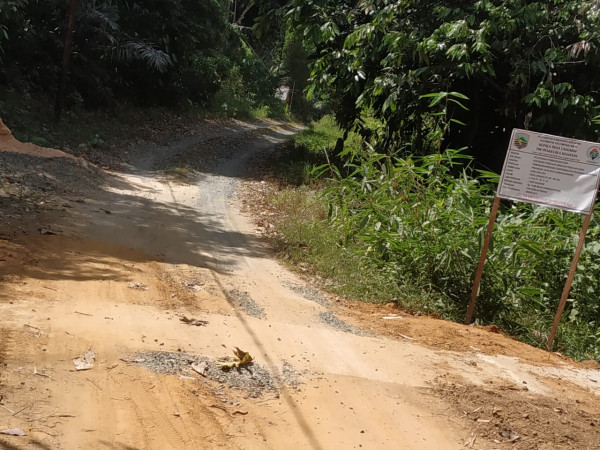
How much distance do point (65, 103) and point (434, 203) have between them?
14.1 m

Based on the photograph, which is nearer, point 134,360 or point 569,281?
point 134,360

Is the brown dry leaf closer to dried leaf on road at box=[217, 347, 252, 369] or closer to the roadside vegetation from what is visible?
dried leaf on road at box=[217, 347, 252, 369]

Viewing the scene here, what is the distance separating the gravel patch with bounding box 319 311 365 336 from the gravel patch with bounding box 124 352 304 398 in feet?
4.45

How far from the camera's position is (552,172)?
654 cm

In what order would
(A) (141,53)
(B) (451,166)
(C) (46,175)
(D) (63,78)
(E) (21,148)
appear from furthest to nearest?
1. (A) (141,53)
2. (D) (63,78)
3. (E) (21,148)
4. (C) (46,175)
5. (B) (451,166)

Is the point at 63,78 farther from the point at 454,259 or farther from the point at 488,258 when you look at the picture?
the point at 488,258

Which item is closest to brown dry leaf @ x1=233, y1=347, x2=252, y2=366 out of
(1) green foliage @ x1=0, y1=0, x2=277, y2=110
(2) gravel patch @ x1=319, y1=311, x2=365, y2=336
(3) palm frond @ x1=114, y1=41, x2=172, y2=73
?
(2) gravel patch @ x1=319, y1=311, x2=365, y2=336

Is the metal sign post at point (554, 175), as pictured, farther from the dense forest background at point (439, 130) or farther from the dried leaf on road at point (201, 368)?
the dried leaf on road at point (201, 368)

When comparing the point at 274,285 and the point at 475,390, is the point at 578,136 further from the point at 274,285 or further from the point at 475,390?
the point at 475,390

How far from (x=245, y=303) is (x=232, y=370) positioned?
1.85 m

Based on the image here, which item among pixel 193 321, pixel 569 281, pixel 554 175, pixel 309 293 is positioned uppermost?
pixel 554 175

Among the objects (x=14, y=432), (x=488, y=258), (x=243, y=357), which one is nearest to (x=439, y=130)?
(x=488, y=258)

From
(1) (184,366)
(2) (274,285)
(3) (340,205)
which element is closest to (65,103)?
(3) (340,205)

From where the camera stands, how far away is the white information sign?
6.42 metres
